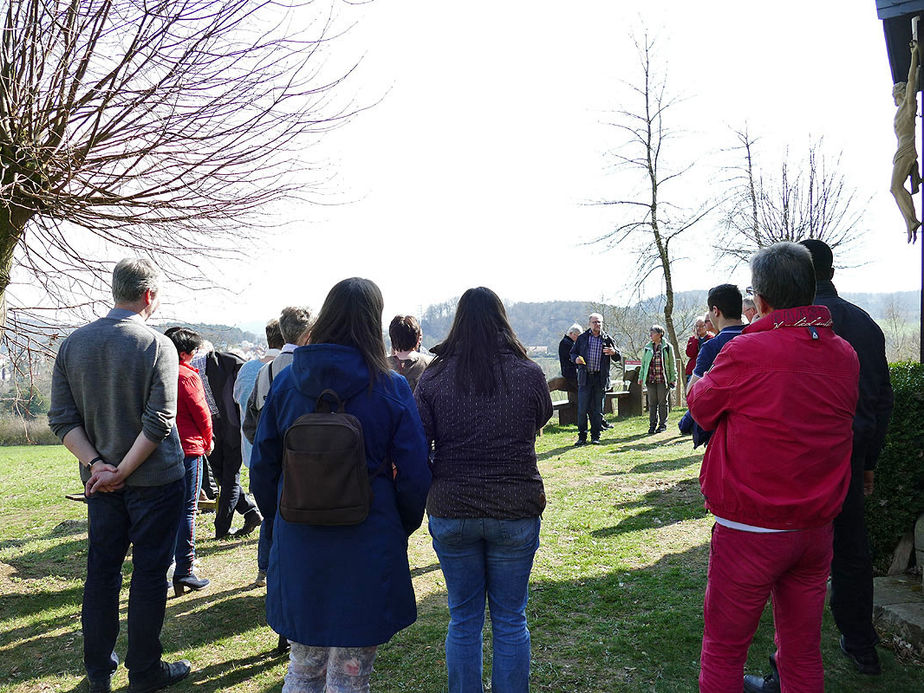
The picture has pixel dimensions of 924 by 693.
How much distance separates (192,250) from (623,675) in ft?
13.7

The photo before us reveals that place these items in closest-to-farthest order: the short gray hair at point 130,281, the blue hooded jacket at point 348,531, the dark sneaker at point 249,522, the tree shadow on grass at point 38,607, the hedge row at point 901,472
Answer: the blue hooded jacket at point 348,531, the short gray hair at point 130,281, the hedge row at point 901,472, the tree shadow on grass at point 38,607, the dark sneaker at point 249,522

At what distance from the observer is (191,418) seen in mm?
4543

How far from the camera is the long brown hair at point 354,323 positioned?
7.79 ft

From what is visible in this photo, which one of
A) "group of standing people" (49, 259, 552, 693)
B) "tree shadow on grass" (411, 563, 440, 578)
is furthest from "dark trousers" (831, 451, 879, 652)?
"tree shadow on grass" (411, 563, 440, 578)

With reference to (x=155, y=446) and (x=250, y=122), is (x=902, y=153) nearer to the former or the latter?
(x=250, y=122)

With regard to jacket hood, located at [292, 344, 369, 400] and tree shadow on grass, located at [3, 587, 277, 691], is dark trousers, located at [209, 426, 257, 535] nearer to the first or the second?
tree shadow on grass, located at [3, 587, 277, 691]

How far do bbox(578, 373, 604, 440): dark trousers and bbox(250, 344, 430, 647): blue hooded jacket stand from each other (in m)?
8.38

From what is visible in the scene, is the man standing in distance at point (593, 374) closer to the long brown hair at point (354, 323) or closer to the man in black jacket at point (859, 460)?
the man in black jacket at point (859, 460)

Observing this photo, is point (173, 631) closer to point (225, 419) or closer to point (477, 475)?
point (225, 419)

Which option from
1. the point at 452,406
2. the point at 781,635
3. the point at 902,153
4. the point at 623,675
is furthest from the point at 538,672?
the point at 902,153

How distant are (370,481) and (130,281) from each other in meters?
1.84

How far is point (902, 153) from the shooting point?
4531 mm

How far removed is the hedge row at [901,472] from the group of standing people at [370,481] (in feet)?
8.76

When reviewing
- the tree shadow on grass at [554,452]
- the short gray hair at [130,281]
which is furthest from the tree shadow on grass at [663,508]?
the short gray hair at [130,281]
